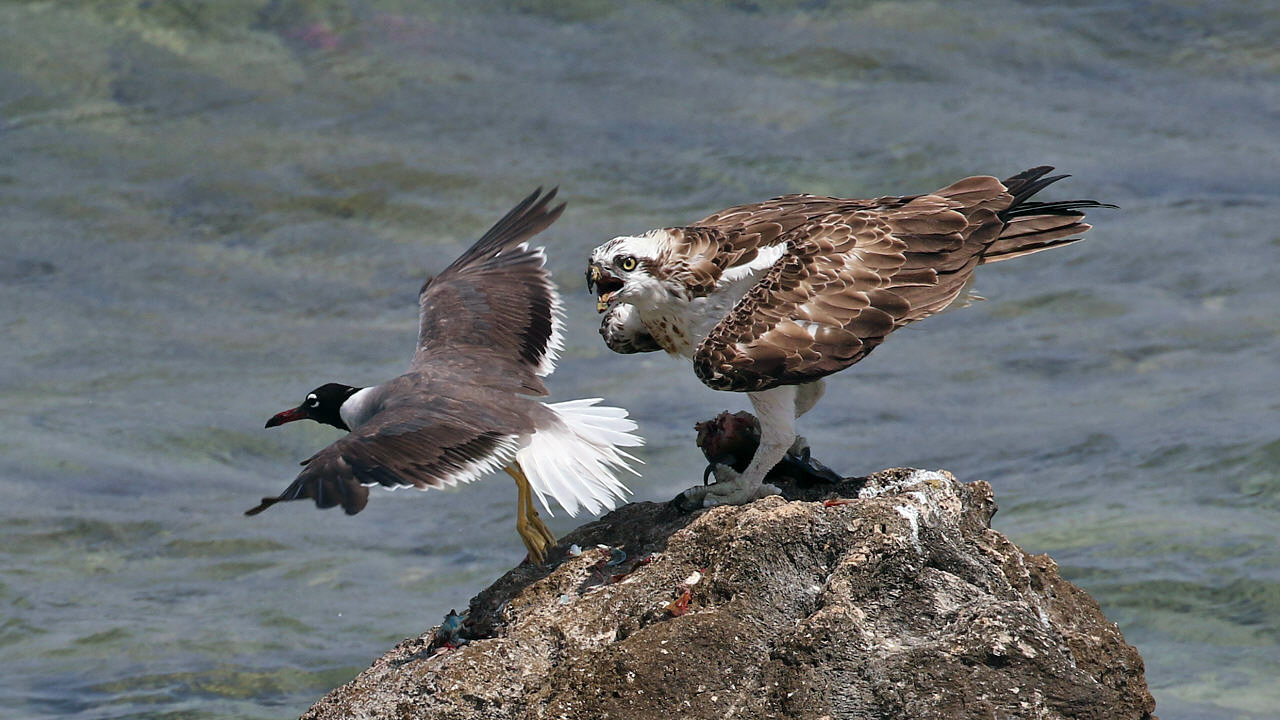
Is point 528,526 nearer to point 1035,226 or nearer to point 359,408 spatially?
point 359,408

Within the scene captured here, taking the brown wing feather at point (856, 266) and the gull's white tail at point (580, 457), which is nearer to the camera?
the brown wing feather at point (856, 266)

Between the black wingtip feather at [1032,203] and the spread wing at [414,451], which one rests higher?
the black wingtip feather at [1032,203]

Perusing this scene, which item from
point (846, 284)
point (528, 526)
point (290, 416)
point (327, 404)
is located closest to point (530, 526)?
point (528, 526)

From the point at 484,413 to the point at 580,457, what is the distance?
49 cm

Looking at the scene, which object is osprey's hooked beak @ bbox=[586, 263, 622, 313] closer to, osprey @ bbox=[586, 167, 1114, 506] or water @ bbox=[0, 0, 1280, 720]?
osprey @ bbox=[586, 167, 1114, 506]

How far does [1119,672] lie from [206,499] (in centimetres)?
1073

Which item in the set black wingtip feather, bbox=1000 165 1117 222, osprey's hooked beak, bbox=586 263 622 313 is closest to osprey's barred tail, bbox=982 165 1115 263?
black wingtip feather, bbox=1000 165 1117 222

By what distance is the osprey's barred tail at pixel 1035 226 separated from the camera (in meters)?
7.38

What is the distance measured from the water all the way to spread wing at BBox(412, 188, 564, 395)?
4.01m

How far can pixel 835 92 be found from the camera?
21.4 meters

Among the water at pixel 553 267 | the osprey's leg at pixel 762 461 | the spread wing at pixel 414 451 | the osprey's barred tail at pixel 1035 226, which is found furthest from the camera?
the water at pixel 553 267

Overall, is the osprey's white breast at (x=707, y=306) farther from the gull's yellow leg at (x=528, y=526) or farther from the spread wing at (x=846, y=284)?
the gull's yellow leg at (x=528, y=526)

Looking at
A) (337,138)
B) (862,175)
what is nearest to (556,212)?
(862,175)

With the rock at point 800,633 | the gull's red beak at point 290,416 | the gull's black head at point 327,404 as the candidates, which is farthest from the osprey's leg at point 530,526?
the gull's red beak at point 290,416
